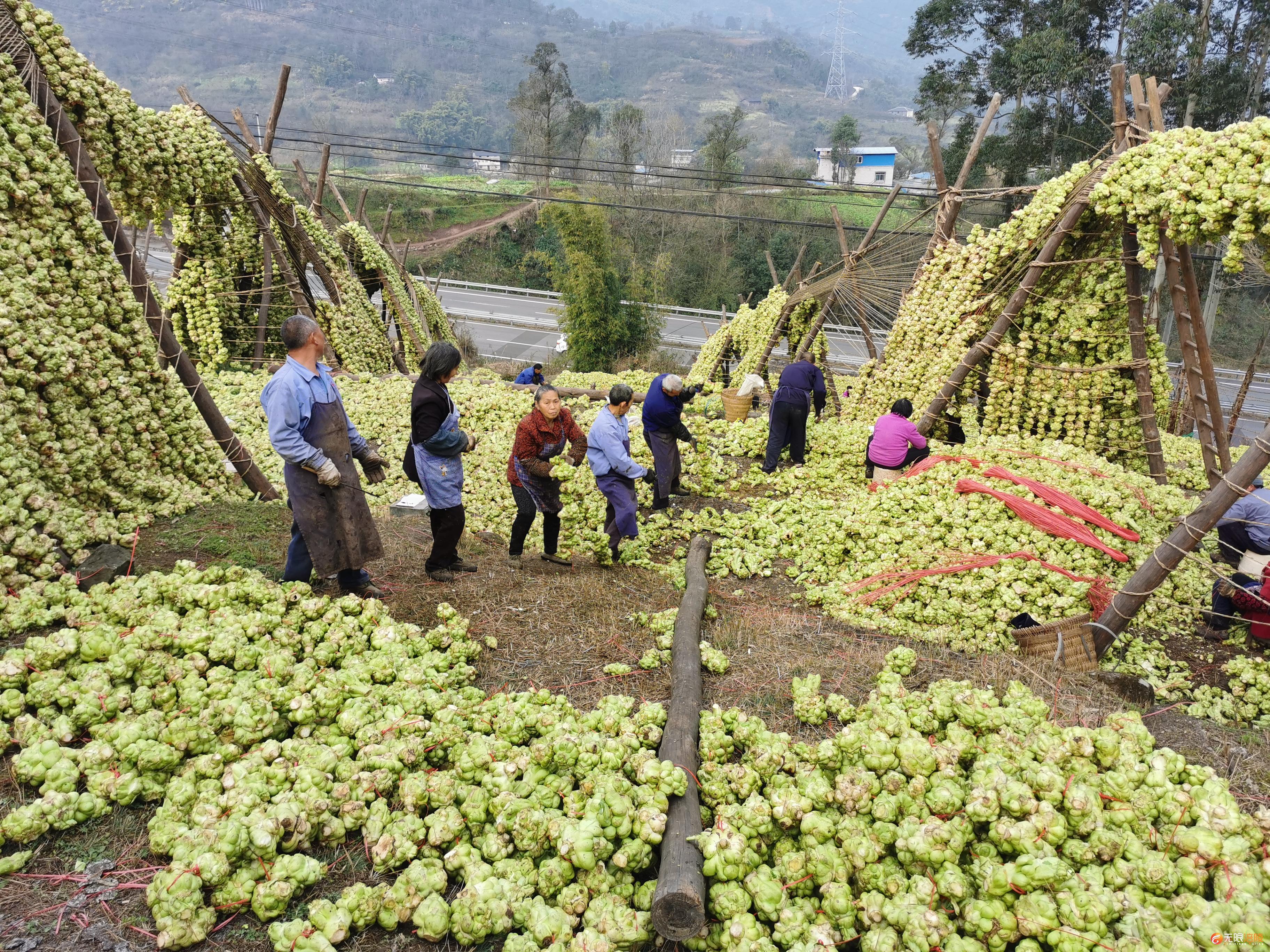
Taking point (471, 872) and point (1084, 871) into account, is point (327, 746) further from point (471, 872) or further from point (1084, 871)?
point (1084, 871)

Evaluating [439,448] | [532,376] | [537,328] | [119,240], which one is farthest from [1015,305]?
[537,328]

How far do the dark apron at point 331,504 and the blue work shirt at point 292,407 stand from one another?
0.09m

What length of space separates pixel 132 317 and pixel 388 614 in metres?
3.47

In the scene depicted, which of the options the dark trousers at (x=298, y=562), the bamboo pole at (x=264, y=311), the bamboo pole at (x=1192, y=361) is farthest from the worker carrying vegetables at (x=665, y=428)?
the bamboo pole at (x=264, y=311)

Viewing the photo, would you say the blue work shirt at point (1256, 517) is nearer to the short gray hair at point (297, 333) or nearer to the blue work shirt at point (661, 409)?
the blue work shirt at point (661, 409)

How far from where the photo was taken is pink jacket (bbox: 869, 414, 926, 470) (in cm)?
705

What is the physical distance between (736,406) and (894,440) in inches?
154

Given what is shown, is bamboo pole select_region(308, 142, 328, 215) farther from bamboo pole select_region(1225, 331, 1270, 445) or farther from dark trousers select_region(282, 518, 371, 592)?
bamboo pole select_region(1225, 331, 1270, 445)

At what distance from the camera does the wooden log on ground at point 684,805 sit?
2.42 meters

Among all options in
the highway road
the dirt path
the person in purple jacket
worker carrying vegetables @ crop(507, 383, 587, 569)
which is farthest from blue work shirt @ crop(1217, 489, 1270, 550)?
the dirt path

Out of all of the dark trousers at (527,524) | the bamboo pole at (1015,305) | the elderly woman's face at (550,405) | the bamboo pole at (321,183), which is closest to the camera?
the elderly woman's face at (550,405)

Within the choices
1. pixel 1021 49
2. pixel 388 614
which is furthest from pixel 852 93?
pixel 388 614

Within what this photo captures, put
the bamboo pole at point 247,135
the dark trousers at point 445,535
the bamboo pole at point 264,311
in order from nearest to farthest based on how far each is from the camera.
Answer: the dark trousers at point 445,535, the bamboo pole at point 247,135, the bamboo pole at point 264,311

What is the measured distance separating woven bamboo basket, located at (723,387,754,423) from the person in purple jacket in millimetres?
3457
